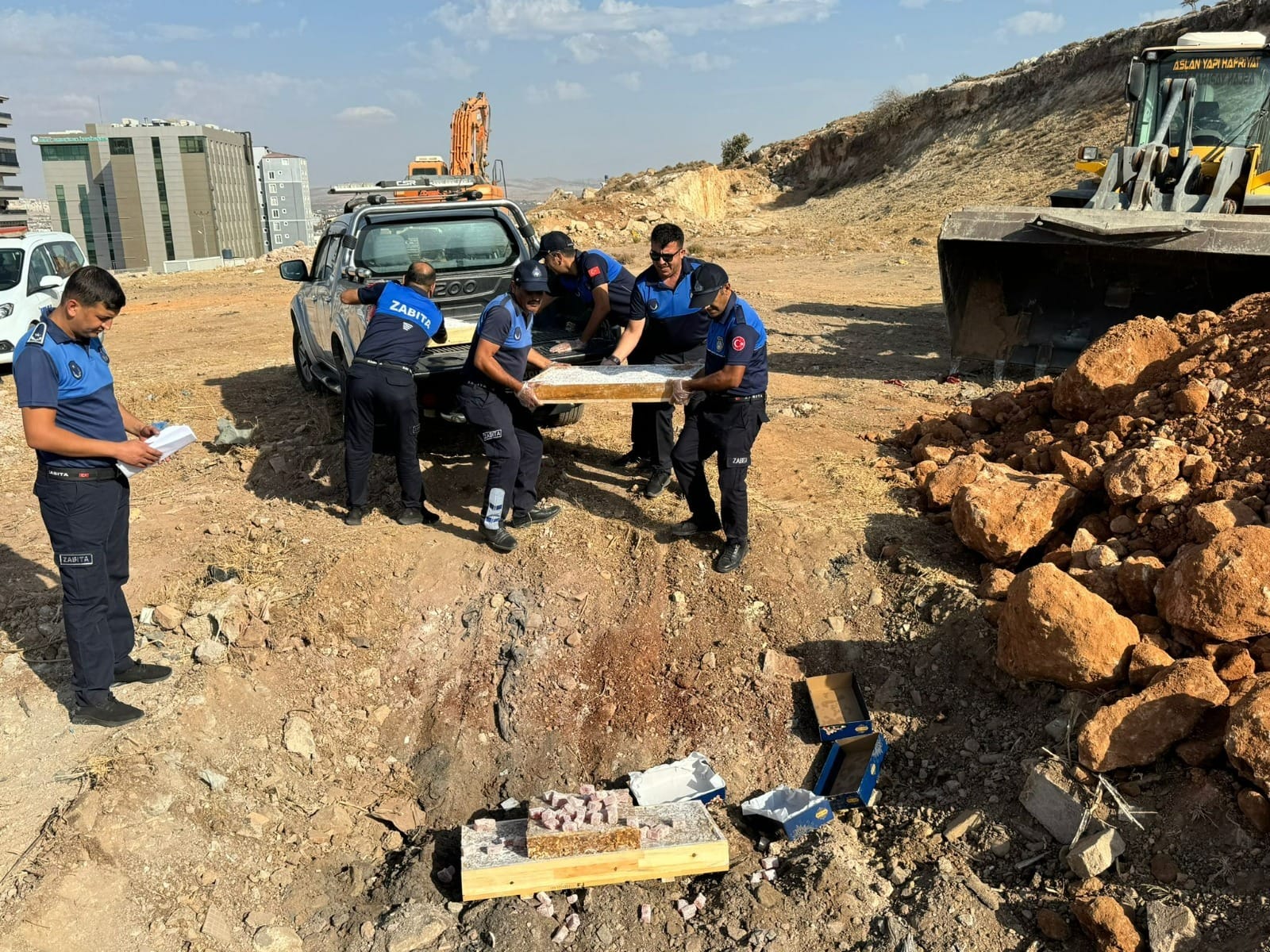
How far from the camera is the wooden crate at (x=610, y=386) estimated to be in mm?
5188

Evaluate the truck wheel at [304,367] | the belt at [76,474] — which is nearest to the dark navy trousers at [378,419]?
the belt at [76,474]

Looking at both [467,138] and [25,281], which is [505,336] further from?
[467,138]

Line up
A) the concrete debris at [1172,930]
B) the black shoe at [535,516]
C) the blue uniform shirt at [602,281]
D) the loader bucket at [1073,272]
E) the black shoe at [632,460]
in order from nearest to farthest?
the concrete debris at [1172,930]
the black shoe at [535,516]
the blue uniform shirt at [602,281]
the black shoe at [632,460]
the loader bucket at [1073,272]

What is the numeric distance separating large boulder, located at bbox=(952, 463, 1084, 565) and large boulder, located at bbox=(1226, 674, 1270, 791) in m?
1.64

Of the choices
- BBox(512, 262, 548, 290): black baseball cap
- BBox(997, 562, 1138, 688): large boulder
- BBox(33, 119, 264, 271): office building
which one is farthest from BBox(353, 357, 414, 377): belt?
BBox(33, 119, 264, 271): office building

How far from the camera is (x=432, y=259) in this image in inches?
292

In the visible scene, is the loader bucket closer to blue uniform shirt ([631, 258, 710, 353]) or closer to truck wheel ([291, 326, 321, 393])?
blue uniform shirt ([631, 258, 710, 353])

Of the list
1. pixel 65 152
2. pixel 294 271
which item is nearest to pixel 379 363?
pixel 294 271

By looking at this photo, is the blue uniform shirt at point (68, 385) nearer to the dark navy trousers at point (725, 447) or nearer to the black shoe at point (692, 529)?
the dark navy trousers at point (725, 447)

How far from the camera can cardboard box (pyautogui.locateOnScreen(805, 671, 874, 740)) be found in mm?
4305

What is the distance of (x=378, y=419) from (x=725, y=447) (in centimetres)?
222

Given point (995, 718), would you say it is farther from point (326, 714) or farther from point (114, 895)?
point (114, 895)

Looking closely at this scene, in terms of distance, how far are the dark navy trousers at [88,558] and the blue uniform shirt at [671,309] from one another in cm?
311

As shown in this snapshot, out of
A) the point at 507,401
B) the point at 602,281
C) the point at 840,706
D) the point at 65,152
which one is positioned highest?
the point at 65,152
